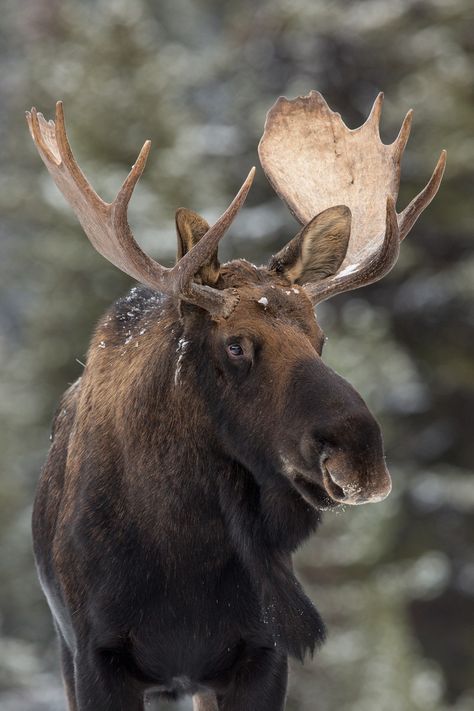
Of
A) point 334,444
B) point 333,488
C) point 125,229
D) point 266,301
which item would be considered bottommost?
point 333,488

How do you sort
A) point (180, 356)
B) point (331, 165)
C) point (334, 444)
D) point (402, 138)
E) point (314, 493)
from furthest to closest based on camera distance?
Result: point (331, 165) → point (402, 138) → point (180, 356) → point (314, 493) → point (334, 444)

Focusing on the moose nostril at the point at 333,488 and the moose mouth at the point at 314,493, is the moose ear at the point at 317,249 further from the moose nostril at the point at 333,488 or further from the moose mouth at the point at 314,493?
the moose nostril at the point at 333,488

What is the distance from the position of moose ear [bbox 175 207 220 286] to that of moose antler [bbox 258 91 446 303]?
2.75 ft

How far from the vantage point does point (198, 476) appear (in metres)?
6.54

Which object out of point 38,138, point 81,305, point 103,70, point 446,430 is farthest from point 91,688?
point 446,430

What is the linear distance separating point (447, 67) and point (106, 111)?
7.13m

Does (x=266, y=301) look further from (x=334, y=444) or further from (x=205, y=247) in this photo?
(x=334, y=444)

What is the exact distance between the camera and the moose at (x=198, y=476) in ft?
20.9

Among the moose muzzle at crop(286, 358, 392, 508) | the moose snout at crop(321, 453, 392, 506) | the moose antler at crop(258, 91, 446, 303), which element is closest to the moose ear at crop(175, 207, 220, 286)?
the moose muzzle at crop(286, 358, 392, 508)

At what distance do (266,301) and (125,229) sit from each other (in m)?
0.64

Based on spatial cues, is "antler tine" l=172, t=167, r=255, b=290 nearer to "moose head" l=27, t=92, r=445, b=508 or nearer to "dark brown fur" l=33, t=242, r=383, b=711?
"moose head" l=27, t=92, r=445, b=508

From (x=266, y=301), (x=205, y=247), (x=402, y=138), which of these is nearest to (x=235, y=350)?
(x=266, y=301)

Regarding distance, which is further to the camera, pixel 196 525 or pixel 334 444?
pixel 196 525

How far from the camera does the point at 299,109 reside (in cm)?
786
